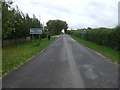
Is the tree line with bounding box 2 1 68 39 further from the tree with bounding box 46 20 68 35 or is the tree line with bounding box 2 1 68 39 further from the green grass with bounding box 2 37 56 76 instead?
the tree with bounding box 46 20 68 35

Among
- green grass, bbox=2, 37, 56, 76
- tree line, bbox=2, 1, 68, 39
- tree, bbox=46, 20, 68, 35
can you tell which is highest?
tree, bbox=46, 20, 68, 35

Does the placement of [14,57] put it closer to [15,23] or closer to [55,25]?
[15,23]

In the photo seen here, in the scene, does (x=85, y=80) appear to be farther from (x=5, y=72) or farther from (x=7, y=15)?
(x=7, y=15)

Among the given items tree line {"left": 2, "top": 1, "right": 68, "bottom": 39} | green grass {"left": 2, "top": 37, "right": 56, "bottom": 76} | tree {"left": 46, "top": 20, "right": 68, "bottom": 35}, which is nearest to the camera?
green grass {"left": 2, "top": 37, "right": 56, "bottom": 76}

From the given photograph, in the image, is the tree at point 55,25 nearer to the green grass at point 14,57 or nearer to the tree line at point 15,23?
the tree line at point 15,23

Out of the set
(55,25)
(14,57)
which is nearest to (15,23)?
(14,57)

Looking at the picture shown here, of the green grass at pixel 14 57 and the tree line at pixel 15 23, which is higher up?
the tree line at pixel 15 23

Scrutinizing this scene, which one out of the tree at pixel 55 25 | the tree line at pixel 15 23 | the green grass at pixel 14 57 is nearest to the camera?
the green grass at pixel 14 57

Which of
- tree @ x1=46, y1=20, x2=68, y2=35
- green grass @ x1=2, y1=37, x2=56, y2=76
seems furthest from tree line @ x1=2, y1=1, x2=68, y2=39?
tree @ x1=46, y1=20, x2=68, y2=35

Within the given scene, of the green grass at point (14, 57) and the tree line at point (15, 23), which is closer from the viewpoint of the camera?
the green grass at point (14, 57)

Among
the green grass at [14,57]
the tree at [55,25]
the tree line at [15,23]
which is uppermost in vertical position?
the tree at [55,25]

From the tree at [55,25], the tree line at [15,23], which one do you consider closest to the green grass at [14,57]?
the tree line at [15,23]

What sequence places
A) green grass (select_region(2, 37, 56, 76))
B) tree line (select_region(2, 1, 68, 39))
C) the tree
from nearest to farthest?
green grass (select_region(2, 37, 56, 76)) < tree line (select_region(2, 1, 68, 39)) < the tree

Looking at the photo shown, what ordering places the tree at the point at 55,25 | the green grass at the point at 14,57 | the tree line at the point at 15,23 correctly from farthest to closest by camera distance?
the tree at the point at 55,25 → the tree line at the point at 15,23 → the green grass at the point at 14,57
